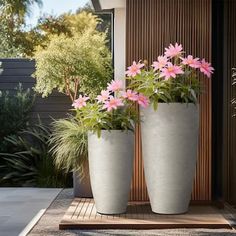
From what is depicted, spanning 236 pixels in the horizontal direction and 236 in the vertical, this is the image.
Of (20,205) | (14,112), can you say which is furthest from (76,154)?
(14,112)

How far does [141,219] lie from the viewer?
4.77m

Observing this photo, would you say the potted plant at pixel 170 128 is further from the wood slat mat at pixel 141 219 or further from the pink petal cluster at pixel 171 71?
the wood slat mat at pixel 141 219

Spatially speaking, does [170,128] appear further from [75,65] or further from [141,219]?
[75,65]

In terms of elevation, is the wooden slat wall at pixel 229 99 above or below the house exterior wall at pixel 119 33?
below

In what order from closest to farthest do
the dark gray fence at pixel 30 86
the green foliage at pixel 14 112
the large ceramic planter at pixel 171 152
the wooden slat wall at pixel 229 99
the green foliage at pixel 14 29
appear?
the large ceramic planter at pixel 171 152
the wooden slat wall at pixel 229 99
the green foliage at pixel 14 112
the dark gray fence at pixel 30 86
the green foliage at pixel 14 29

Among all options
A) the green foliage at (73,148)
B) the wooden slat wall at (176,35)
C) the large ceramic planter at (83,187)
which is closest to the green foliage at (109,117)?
the wooden slat wall at (176,35)

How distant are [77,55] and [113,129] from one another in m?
3.43

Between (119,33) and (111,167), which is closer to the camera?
(111,167)

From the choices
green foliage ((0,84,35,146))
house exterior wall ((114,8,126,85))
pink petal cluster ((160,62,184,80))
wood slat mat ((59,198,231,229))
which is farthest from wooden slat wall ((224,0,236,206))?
green foliage ((0,84,35,146))

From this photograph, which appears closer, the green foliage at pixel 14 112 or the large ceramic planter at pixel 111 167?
the large ceramic planter at pixel 111 167

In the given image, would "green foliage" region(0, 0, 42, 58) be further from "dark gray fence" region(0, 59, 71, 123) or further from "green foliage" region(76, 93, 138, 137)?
"green foliage" region(76, 93, 138, 137)

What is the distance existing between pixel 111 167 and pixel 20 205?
1.55 metres

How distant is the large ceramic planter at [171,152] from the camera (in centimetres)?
488

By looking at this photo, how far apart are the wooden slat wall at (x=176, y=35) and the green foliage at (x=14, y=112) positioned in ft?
11.4
